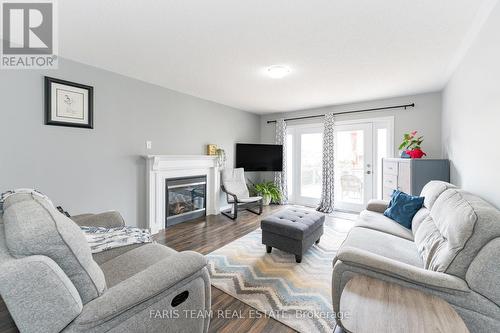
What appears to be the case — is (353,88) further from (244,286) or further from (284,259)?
(244,286)

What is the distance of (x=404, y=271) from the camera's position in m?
1.25

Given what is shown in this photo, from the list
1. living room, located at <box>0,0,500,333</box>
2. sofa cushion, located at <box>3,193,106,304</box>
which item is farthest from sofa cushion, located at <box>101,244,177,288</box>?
sofa cushion, located at <box>3,193,106,304</box>

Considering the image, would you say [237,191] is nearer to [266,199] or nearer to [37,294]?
[266,199]

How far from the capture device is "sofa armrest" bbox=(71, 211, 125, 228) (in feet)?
6.62

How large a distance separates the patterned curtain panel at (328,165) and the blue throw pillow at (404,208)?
2.09 m

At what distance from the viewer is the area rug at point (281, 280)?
1.70 metres

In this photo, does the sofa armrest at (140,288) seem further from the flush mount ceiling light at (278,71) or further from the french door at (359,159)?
the french door at (359,159)

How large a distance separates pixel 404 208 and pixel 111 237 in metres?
3.04

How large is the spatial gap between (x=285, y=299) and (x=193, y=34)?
2562 mm

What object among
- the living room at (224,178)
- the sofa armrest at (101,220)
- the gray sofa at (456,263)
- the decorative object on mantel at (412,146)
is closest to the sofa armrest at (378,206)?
the living room at (224,178)

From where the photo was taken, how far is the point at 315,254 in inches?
107

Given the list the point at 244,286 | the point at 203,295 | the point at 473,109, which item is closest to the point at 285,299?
the point at 244,286

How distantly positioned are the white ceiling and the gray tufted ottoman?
1941 millimetres

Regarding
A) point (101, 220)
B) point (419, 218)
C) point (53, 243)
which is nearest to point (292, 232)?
point (419, 218)
